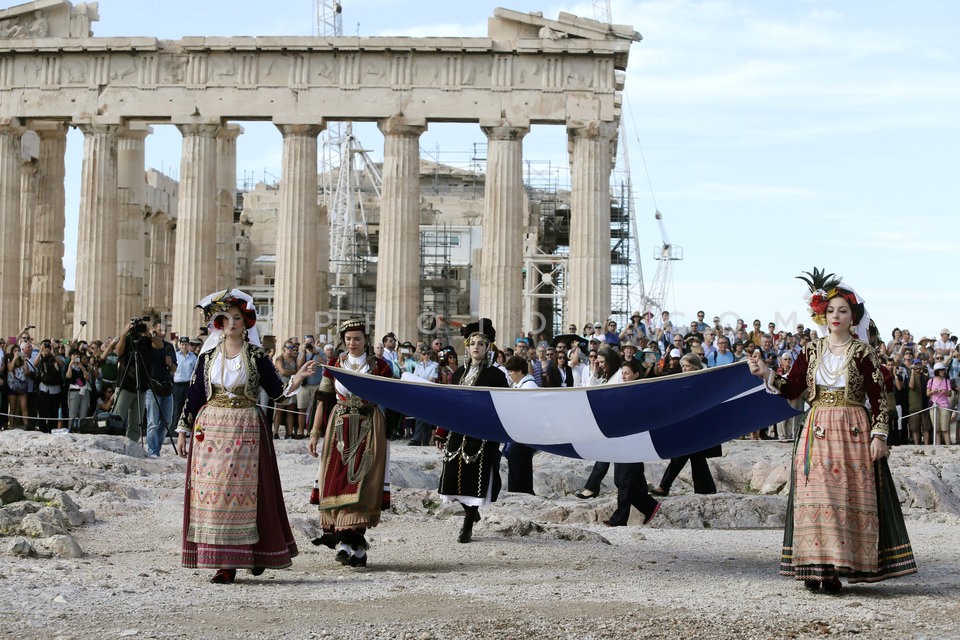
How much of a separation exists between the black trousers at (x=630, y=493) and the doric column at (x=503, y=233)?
70.7ft

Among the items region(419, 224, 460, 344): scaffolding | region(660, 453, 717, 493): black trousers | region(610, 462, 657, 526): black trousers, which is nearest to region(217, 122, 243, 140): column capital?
region(419, 224, 460, 344): scaffolding

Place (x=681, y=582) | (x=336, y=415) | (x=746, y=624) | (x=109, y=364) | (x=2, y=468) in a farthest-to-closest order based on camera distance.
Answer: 1. (x=109, y=364)
2. (x=2, y=468)
3. (x=336, y=415)
4. (x=681, y=582)
5. (x=746, y=624)

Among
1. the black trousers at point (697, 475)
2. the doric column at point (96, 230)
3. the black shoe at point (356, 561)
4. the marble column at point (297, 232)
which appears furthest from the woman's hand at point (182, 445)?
the doric column at point (96, 230)

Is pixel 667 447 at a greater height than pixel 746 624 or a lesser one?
greater

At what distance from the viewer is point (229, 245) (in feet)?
132

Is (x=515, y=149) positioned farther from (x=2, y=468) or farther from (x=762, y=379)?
(x=762, y=379)

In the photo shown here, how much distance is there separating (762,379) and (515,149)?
85.4ft

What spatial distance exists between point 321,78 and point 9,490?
24.4 metres

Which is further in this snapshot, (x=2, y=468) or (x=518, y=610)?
(x=2, y=468)

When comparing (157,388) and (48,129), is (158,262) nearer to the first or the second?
(48,129)

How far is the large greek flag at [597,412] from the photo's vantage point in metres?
10.9

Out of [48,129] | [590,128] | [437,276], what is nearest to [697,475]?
[590,128]

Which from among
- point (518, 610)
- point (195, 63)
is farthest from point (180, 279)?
point (518, 610)

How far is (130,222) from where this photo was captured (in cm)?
3972
